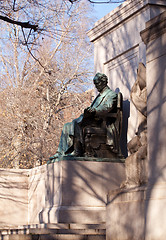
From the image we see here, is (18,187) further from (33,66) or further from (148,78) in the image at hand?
(33,66)

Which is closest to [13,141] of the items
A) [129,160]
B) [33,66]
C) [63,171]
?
[33,66]

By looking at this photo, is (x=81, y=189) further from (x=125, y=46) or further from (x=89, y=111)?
(x=125, y=46)

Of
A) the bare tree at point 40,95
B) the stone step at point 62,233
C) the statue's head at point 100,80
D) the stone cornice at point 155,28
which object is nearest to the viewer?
the stone cornice at point 155,28

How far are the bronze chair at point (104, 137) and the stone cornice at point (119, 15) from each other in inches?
73.9

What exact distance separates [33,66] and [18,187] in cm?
1330

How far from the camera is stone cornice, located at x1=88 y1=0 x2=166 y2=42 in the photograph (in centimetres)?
1039

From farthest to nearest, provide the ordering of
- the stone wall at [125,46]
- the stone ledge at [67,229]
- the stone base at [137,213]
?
the stone wall at [125,46] → the stone ledge at [67,229] → the stone base at [137,213]

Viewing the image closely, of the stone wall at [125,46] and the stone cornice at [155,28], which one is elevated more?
the stone wall at [125,46]

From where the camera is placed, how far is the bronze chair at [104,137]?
1027 cm

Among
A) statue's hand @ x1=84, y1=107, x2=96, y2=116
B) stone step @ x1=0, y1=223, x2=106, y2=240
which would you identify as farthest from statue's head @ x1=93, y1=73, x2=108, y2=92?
stone step @ x1=0, y1=223, x2=106, y2=240

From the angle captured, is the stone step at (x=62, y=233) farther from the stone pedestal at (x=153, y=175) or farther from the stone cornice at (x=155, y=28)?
the stone cornice at (x=155, y=28)

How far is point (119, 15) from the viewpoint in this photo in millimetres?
11180

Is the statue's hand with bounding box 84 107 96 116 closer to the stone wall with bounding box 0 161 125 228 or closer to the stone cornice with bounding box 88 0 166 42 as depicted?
the stone wall with bounding box 0 161 125 228

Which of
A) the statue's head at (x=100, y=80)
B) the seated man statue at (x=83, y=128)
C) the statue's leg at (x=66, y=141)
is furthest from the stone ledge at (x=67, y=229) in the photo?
the statue's head at (x=100, y=80)
